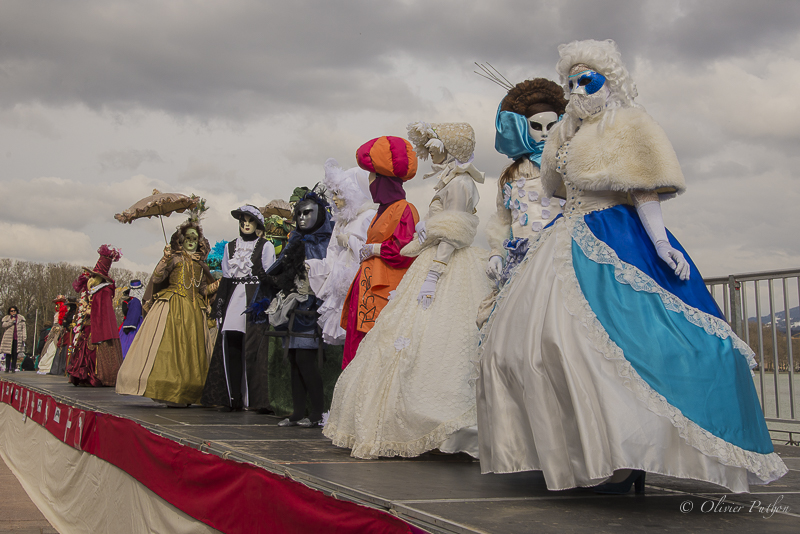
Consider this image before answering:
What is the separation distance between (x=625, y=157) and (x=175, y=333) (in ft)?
17.4

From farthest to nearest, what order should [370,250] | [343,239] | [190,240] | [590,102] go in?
[190,240], [343,239], [370,250], [590,102]

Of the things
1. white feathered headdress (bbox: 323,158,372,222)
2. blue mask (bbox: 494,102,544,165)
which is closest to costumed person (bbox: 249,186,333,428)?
white feathered headdress (bbox: 323,158,372,222)

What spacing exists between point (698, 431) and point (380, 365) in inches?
74.5

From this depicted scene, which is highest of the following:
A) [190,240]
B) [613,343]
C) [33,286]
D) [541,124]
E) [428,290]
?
[33,286]

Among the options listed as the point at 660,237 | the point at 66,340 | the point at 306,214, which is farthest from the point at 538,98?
the point at 66,340

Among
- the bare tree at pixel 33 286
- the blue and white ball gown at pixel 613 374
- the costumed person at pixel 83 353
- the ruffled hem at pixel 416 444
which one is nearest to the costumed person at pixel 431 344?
the ruffled hem at pixel 416 444

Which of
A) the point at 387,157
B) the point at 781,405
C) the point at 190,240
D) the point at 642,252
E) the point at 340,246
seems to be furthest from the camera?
the point at 190,240

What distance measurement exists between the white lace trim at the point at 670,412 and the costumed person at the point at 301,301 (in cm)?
291

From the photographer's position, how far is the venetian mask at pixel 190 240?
722 centimetres

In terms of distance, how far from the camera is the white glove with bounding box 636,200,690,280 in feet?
7.91

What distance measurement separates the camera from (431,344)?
3582mm

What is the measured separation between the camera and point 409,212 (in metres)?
4.48

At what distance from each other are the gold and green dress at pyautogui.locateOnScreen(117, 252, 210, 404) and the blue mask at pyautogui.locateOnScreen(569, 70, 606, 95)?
509cm

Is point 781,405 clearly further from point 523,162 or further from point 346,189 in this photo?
point 346,189
